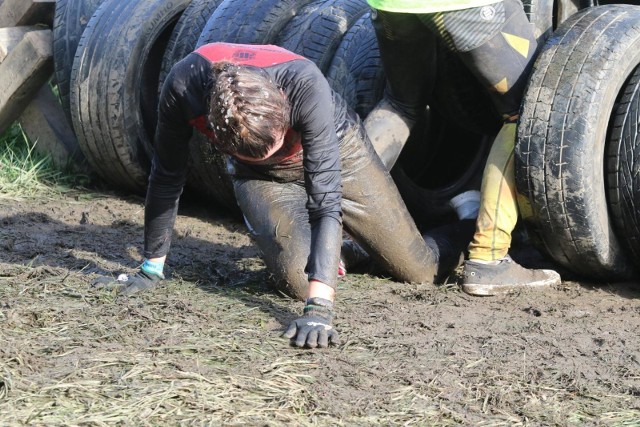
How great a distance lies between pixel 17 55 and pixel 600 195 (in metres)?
4.71

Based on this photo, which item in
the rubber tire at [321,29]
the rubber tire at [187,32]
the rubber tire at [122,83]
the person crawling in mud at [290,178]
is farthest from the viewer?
the rubber tire at [122,83]

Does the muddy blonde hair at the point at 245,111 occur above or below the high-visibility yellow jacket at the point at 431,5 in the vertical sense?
below

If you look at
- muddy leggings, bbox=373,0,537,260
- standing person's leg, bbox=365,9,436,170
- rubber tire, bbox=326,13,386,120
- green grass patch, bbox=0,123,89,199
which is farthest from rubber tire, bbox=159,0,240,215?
muddy leggings, bbox=373,0,537,260

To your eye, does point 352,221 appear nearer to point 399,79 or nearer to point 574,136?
point 399,79

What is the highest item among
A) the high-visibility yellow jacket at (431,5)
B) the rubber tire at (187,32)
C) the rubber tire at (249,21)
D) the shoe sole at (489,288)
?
Result: the high-visibility yellow jacket at (431,5)

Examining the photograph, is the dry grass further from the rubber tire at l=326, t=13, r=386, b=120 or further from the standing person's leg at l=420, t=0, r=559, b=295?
the rubber tire at l=326, t=13, r=386, b=120

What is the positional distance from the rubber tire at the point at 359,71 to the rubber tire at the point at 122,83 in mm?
1597

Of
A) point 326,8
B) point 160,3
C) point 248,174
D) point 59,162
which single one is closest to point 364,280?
point 248,174

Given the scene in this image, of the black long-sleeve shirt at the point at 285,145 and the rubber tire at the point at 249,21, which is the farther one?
the rubber tire at the point at 249,21

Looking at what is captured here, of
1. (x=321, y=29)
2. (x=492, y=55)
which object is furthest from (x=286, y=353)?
(x=321, y=29)

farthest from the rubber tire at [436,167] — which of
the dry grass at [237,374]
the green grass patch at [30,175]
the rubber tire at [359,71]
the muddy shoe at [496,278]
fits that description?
the green grass patch at [30,175]

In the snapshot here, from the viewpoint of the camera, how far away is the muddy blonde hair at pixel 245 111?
401 centimetres

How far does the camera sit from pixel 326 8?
630 cm

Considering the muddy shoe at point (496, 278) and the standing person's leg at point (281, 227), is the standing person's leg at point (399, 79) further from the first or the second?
the muddy shoe at point (496, 278)
